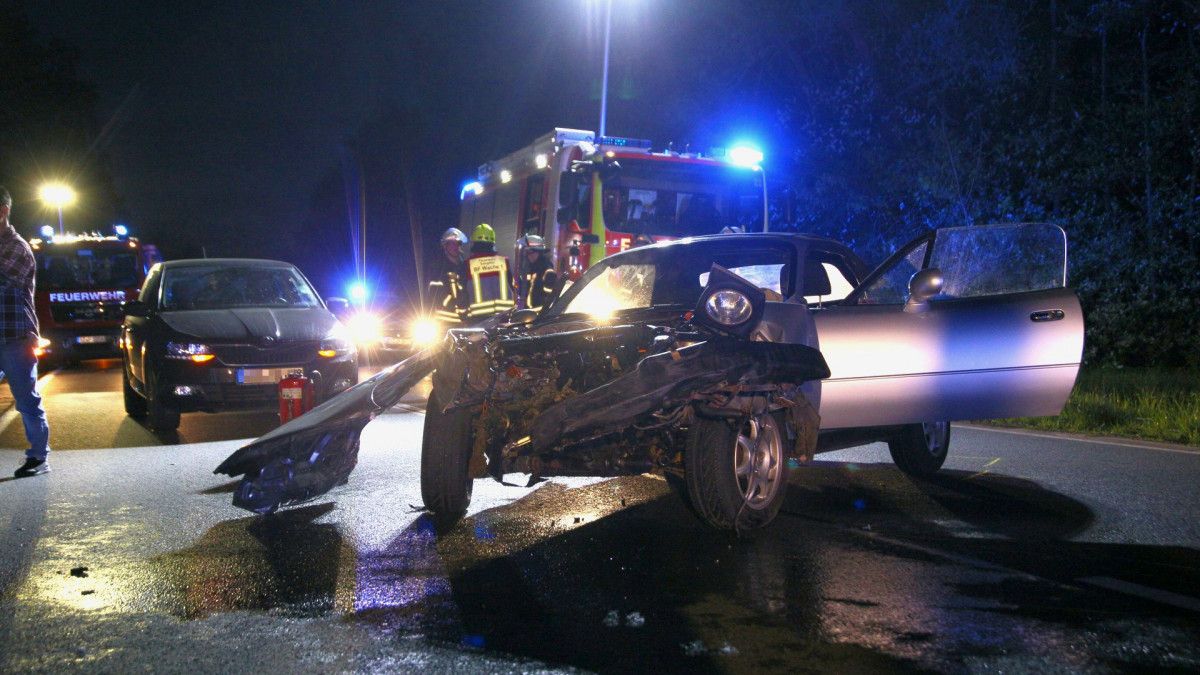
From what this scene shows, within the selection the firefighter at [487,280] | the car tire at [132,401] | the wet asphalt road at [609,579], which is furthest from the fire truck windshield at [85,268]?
the wet asphalt road at [609,579]

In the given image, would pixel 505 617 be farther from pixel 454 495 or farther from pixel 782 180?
pixel 782 180

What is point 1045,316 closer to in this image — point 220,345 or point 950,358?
point 950,358

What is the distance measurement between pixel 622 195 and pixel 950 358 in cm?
999

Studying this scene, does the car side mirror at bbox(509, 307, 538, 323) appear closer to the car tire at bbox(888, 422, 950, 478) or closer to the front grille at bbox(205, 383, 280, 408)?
the car tire at bbox(888, 422, 950, 478)

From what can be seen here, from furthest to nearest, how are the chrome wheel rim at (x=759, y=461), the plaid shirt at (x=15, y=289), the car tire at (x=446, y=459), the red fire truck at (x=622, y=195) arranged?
the red fire truck at (x=622, y=195) < the plaid shirt at (x=15, y=289) < the car tire at (x=446, y=459) < the chrome wheel rim at (x=759, y=461)

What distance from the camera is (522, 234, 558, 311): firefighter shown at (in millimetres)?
12180

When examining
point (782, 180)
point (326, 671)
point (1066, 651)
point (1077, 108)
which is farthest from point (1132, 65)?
point (326, 671)

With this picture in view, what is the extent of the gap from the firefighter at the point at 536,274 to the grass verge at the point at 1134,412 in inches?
201

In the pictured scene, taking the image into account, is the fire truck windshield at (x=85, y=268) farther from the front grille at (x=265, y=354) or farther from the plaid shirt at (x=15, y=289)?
the plaid shirt at (x=15, y=289)

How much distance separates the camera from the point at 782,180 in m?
21.0

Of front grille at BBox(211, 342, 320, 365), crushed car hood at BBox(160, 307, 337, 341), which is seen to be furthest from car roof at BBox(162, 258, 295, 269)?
front grille at BBox(211, 342, 320, 365)

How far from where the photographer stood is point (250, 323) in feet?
30.5

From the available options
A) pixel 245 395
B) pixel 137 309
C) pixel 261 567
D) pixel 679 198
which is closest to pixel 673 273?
pixel 261 567

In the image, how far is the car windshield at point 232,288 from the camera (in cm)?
996
